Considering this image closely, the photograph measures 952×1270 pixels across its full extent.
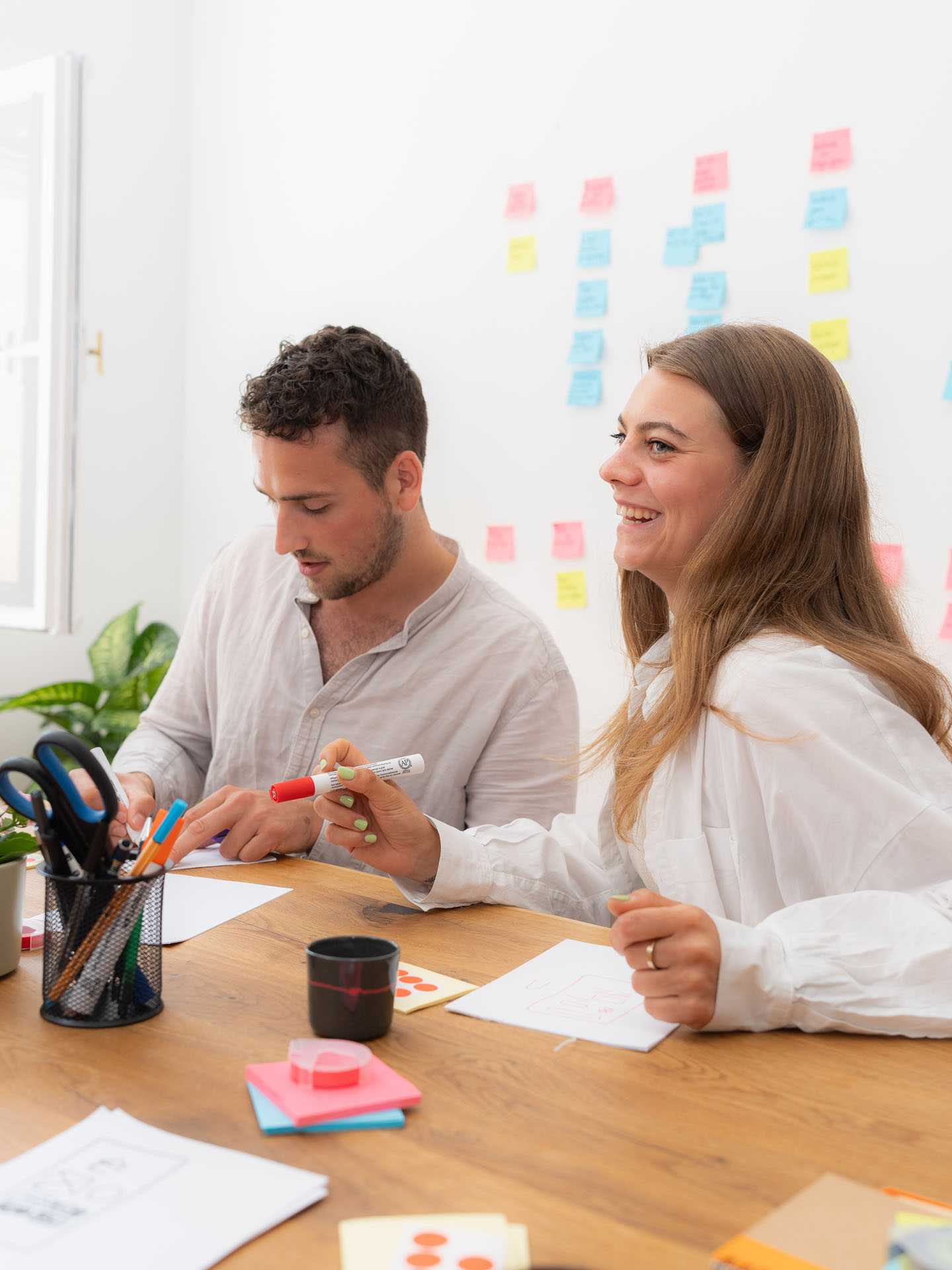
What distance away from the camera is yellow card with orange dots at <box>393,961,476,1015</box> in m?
0.98

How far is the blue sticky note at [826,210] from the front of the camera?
2479 mm

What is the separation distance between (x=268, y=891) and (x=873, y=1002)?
654mm

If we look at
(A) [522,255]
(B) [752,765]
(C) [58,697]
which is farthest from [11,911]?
(A) [522,255]

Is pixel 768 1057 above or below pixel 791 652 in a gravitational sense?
below

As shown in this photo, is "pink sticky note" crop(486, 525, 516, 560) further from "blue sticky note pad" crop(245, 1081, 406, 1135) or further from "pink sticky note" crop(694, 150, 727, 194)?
"blue sticky note pad" crop(245, 1081, 406, 1135)

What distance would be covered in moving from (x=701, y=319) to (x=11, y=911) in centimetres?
213

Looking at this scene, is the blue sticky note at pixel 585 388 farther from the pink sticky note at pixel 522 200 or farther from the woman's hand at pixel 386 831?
the woman's hand at pixel 386 831

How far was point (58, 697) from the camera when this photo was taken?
320 cm

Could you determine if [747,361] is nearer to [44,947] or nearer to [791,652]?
[791,652]

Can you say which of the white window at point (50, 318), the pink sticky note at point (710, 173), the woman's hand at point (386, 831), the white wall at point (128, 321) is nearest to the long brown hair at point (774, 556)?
the woman's hand at point (386, 831)

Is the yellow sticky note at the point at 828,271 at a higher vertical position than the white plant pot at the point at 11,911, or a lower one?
higher

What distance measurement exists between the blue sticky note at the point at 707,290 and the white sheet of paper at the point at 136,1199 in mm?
2307

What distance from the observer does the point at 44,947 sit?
973mm

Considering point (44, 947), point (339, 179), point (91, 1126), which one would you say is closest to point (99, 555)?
point (339, 179)
